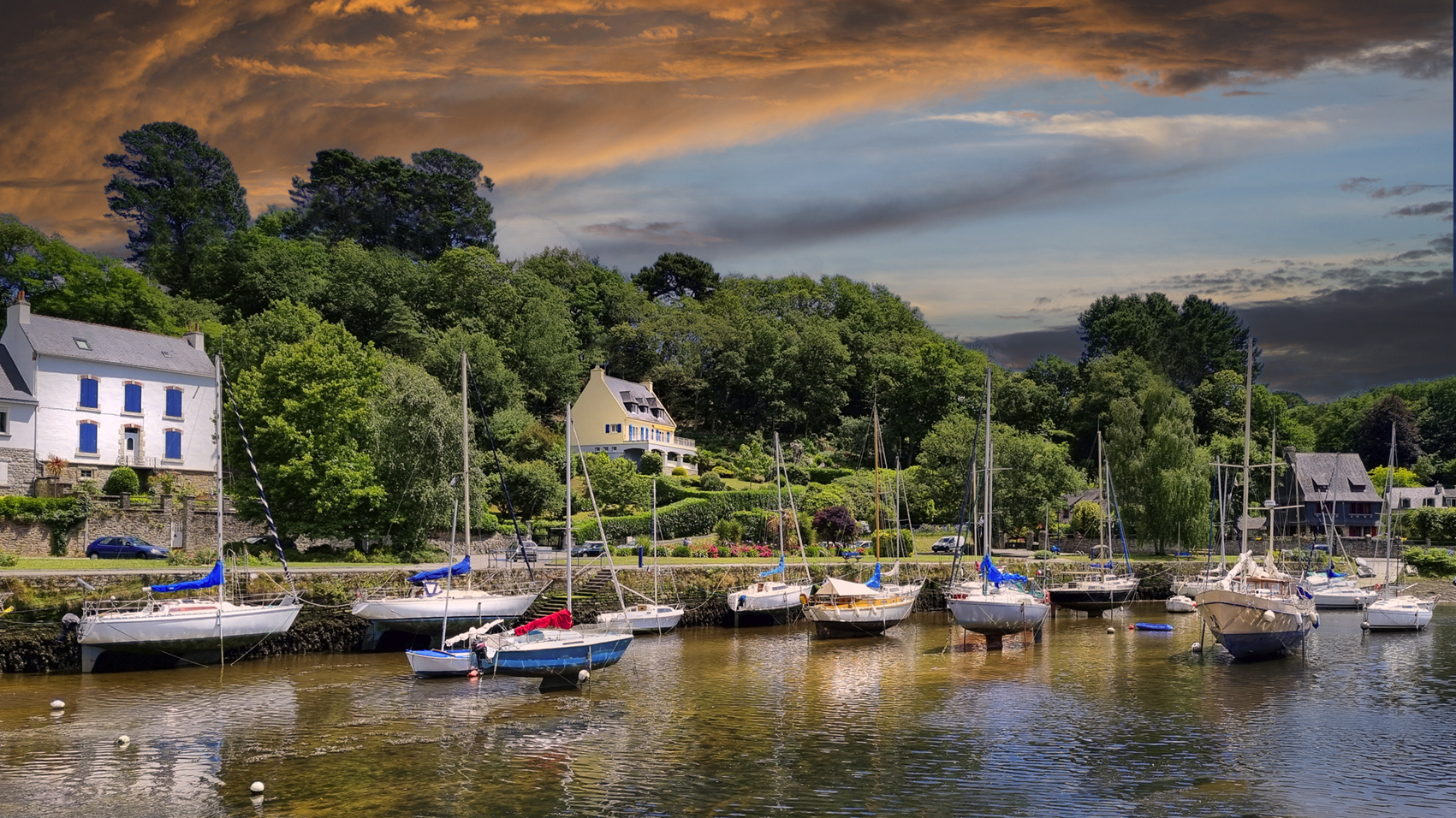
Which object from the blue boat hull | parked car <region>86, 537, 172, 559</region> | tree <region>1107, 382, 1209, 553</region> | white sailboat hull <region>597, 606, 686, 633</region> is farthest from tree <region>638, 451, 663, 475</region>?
the blue boat hull

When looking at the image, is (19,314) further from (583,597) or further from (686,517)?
(686,517)

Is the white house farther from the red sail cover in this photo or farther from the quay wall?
the red sail cover

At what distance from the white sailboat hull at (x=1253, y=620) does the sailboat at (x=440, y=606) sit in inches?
968

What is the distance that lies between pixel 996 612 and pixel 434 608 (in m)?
21.8

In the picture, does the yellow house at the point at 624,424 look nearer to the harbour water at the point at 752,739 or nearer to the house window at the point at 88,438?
the house window at the point at 88,438

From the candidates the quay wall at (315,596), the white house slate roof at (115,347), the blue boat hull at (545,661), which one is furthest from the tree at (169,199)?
the blue boat hull at (545,661)

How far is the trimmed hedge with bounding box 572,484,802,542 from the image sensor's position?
64125mm

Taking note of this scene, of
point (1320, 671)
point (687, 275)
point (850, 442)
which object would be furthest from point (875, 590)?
point (687, 275)

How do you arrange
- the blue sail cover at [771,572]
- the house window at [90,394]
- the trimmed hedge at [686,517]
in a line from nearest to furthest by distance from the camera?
the blue sail cover at [771,572] < the house window at [90,394] < the trimmed hedge at [686,517]

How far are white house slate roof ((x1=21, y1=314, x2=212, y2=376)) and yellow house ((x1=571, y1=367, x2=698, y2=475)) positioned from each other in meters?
33.3

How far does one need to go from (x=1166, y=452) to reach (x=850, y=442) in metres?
35.8

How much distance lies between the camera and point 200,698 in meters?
29.3

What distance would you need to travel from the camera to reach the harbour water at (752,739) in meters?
19.9

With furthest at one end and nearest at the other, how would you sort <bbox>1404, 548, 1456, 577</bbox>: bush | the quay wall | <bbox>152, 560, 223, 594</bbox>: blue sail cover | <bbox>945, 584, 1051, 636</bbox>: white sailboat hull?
<bbox>1404, 548, 1456, 577</bbox>: bush, <bbox>945, 584, 1051, 636</bbox>: white sailboat hull, <bbox>152, 560, 223, 594</bbox>: blue sail cover, the quay wall
